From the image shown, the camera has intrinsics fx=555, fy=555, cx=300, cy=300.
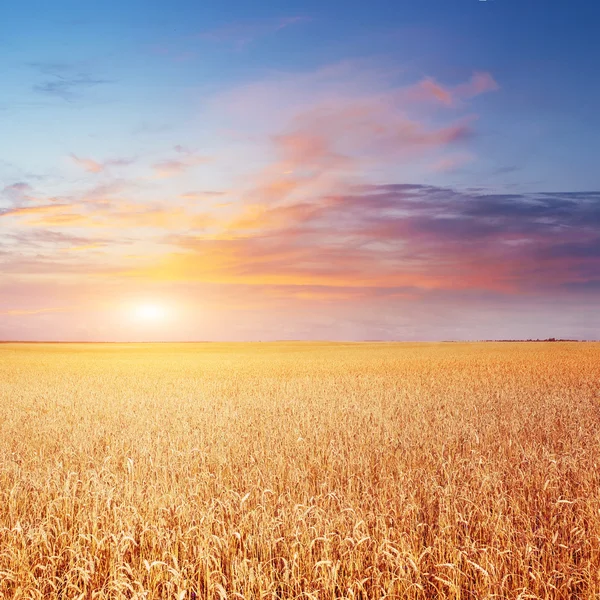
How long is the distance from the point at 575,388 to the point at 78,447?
21.0 meters

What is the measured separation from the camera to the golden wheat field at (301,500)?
18.8ft

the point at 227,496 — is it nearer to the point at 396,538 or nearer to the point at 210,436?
the point at 396,538

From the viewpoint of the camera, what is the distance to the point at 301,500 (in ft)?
27.6

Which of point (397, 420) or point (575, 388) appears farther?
point (575, 388)

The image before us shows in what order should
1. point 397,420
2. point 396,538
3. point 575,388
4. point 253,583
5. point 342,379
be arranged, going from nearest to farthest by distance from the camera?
point 253,583 → point 396,538 → point 397,420 → point 575,388 → point 342,379

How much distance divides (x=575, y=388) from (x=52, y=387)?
78.4 ft

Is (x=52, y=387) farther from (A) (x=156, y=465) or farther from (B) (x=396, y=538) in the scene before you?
(B) (x=396, y=538)

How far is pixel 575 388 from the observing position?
80.2 ft

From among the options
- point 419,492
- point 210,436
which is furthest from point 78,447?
point 419,492

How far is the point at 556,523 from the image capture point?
23.8 feet

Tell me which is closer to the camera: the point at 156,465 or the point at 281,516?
the point at 281,516

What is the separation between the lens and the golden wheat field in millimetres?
5723

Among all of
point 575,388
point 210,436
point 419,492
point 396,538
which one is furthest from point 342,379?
point 396,538

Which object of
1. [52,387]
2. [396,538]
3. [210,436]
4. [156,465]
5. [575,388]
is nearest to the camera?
[396,538]
